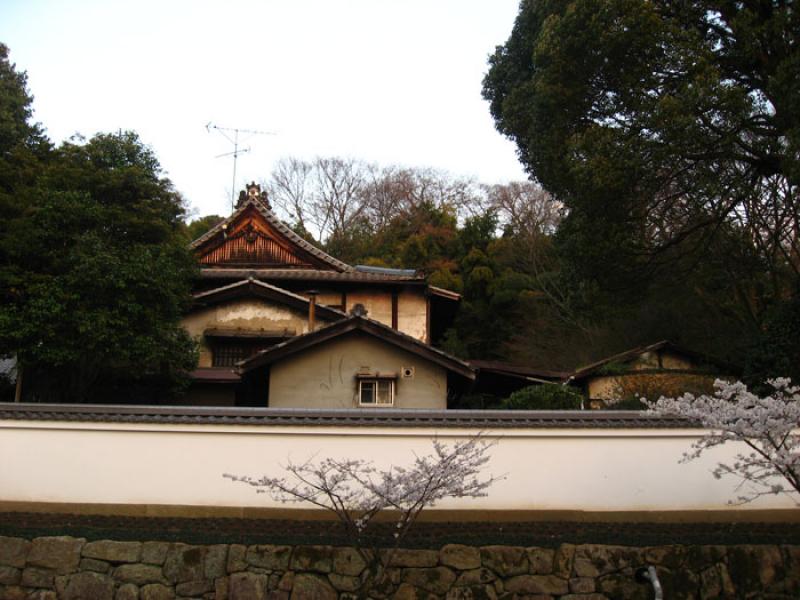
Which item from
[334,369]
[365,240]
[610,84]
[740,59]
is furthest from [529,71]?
[365,240]

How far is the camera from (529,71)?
1844 cm

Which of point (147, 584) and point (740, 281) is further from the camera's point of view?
point (740, 281)

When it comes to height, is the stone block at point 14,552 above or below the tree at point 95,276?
below

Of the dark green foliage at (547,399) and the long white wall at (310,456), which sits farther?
the dark green foliage at (547,399)

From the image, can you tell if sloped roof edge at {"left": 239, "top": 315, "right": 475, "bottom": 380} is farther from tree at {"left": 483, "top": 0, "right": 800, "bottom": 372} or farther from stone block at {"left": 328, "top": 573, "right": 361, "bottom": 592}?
stone block at {"left": 328, "top": 573, "right": 361, "bottom": 592}

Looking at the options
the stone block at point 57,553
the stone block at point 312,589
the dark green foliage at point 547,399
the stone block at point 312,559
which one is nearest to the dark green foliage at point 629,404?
the dark green foliage at point 547,399

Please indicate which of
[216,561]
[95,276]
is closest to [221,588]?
[216,561]

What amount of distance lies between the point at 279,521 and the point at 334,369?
695 cm

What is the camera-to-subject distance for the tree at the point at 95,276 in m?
13.0

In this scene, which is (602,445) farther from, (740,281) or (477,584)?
(740,281)

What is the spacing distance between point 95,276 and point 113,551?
20.1 ft

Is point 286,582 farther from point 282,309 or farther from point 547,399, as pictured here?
point 282,309

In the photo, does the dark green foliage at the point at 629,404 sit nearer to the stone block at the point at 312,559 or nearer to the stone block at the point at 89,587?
the stone block at the point at 312,559

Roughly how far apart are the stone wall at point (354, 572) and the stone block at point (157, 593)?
1 cm
